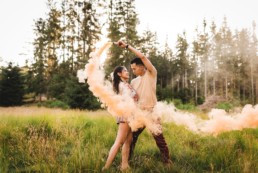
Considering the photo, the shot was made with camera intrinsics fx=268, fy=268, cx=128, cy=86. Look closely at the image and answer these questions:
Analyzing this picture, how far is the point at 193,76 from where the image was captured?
50906 mm

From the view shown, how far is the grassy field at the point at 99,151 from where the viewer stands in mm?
4586

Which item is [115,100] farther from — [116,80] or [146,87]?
[146,87]

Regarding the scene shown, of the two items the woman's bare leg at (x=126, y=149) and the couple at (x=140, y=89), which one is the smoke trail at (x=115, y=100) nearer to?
the couple at (x=140, y=89)

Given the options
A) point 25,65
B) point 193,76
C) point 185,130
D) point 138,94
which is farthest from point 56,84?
point 193,76

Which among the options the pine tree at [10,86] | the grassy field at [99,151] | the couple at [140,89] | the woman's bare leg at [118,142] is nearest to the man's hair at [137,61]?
the couple at [140,89]

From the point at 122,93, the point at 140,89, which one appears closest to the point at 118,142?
the point at 122,93

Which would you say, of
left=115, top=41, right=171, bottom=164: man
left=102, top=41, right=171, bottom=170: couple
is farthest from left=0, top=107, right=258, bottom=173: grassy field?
left=115, top=41, right=171, bottom=164: man

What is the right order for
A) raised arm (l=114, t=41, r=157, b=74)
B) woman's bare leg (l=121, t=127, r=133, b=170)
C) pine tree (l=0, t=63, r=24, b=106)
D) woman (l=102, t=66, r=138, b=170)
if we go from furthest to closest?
pine tree (l=0, t=63, r=24, b=106) → woman's bare leg (l=121, t=127, r=133, b=170) → woman (l=102, t=66, r=138, b=170) → raised arm (l=114, t=41, r=157, b=74)

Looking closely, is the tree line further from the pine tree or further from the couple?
the couple

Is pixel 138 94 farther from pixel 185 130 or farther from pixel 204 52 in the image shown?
pixel 204 52

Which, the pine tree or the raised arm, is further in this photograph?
the pine tree

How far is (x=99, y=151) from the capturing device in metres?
5.15

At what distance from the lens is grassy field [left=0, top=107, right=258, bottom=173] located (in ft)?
15.0

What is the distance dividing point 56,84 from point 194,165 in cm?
2185
